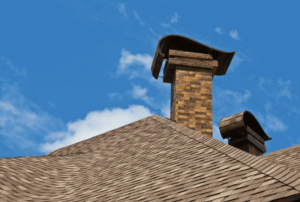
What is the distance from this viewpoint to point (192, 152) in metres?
8.68

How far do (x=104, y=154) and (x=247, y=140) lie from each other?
15.1ft

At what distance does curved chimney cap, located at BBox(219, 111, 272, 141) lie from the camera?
41.8 feet

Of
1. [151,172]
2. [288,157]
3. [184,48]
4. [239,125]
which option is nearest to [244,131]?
[239,125]

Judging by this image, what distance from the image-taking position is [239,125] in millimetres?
12711

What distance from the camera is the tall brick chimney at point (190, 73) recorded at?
13.4 meters

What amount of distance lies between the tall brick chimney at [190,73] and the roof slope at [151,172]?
4.32ft

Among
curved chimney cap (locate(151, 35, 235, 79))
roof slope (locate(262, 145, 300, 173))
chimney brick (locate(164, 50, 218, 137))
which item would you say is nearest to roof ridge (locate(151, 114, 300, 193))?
roof slope (locate(262, 145, 300, 173))

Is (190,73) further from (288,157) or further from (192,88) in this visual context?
(288,157)

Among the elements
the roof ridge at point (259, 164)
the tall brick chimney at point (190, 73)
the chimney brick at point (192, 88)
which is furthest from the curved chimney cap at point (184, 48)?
the roof ridge at point (259, 164)

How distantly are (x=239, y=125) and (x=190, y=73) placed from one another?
2.65 meters

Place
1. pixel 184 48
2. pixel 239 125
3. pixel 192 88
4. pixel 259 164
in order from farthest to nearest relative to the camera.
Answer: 1. pixel 184 48
2. pixel 192 88
3. pixel 239 125
4. pixel 259 164

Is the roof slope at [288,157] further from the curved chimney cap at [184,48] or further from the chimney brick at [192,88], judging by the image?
the curved chimney cap at [184,48]

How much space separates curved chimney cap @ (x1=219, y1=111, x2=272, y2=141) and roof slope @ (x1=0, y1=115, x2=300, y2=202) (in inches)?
81.5

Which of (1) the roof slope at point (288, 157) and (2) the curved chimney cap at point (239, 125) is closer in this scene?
(1) the roof slope at point (288, 157)
